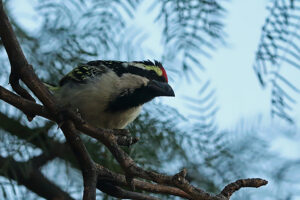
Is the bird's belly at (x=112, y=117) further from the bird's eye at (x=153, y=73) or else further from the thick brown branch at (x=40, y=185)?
the thick brown branch at (x=40, y=185)

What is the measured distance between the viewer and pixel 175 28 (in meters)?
1.79

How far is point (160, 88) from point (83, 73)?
28 cm

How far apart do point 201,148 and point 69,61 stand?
60 centimetres

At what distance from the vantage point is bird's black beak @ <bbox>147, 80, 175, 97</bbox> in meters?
1.84

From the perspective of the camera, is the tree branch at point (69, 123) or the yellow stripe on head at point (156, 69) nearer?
the tree branch at point (69, 123)

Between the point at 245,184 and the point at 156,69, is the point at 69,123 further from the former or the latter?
the point at 156,69

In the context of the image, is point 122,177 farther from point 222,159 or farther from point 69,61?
point 222,159

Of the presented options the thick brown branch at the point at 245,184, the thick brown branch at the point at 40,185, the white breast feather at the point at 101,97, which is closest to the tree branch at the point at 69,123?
the thick brown branch at the point at 245,184

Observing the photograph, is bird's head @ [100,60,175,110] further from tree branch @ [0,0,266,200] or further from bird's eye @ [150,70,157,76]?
tree branch @ [0,0,266,200]

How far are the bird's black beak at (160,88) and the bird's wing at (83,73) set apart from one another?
18cm

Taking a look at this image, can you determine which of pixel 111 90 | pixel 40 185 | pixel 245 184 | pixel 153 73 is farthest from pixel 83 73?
pixel 245 184

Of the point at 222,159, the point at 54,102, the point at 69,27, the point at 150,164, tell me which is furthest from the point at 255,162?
the point at 54,102

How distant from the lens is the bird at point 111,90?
187 cm

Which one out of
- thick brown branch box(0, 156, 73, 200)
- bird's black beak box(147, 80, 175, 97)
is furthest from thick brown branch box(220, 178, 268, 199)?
thick brown branch box(0, 156, 73, 200)
